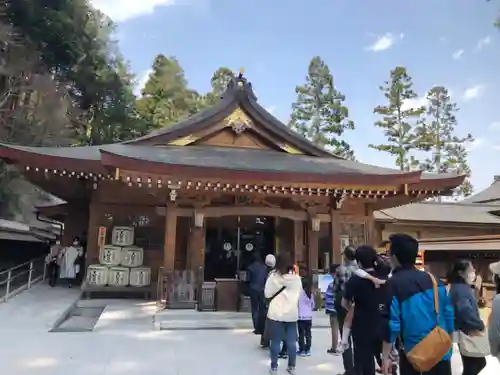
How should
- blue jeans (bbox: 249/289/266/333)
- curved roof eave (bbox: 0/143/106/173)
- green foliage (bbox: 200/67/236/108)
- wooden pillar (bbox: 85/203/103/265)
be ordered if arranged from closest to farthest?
blue jeans (bbox: 249/289/266/333), curved roof eave (bbox: 0/143/106/173), wooden pillar (bbox: 85/203/103/265), green foliage (bbox: 200/67/236/108)

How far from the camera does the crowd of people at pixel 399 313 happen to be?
2.81 metres

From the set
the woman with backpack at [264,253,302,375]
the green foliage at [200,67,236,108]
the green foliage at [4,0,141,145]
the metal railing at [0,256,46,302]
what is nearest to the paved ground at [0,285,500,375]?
the woman with backpack at [264,253,302,375]

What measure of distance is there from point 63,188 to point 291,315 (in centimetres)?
879

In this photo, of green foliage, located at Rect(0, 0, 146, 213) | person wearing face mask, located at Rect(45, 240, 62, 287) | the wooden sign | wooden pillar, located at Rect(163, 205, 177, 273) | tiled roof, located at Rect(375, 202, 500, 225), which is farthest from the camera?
green foliage, located at Rect(0, 0, 146, 213)

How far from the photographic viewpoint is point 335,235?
10.3m

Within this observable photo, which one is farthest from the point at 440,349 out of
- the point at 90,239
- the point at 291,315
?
the point at 90,239

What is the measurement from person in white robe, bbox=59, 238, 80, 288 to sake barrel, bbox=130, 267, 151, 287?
7.94 feet

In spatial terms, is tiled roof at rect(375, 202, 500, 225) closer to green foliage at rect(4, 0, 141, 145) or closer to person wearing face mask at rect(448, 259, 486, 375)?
person wearing face mask at rect(448, 259, 486, 375)

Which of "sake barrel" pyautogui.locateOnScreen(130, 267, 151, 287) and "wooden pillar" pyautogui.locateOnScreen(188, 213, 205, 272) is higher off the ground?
"wooden pillar" pyautogui.locateOnScreen(188, 213, 205, 272)

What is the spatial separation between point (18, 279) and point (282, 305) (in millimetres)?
12289

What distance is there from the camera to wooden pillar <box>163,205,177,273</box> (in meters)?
9.09

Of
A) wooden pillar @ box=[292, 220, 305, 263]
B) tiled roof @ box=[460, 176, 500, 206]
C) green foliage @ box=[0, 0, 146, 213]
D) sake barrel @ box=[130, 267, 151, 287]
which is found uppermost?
green foliage @ box=[0, 0, 146, 213]

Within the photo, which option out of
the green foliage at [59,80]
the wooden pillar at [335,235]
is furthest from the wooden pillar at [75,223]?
the green foliage at [59,80]

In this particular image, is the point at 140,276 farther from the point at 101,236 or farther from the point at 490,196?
the point at 490,196
